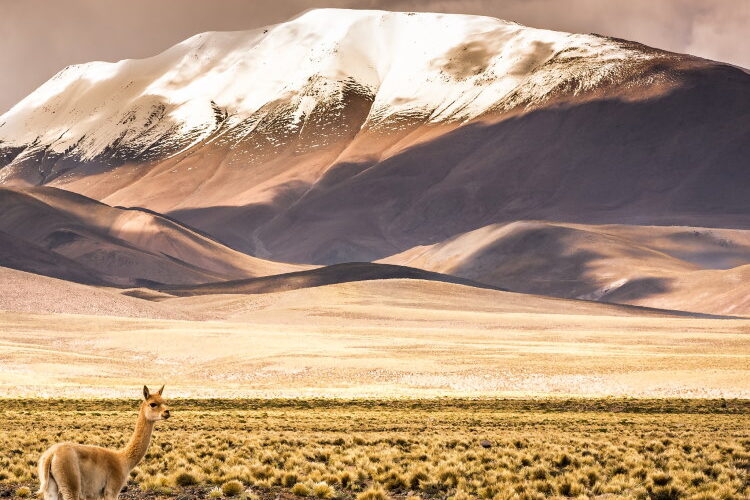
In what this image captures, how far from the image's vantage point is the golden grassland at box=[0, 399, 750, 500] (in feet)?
61.7

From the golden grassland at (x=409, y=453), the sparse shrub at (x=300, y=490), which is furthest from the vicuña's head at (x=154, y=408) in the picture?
the sparse shrub at (x=300, y=490)

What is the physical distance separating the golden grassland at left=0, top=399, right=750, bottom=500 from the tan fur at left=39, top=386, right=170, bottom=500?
466 centimetres

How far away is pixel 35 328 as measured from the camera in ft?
352

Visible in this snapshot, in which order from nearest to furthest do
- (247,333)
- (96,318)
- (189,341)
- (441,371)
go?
1. (441,371)
2. (189,341)
3. (247,333)
4. (96,318)

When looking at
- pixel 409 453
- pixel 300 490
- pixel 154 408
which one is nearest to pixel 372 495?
pixel 300 490

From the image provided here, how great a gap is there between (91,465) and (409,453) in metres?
11.2

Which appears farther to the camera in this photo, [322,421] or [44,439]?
[322,421]

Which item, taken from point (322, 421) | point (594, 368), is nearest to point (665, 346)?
point (594, 368)

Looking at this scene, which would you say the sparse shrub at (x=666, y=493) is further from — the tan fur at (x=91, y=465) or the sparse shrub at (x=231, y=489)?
the tan fur at (x=91, y=465)

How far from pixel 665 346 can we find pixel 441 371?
34.1m

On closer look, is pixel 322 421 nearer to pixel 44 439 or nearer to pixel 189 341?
pixel 44 439

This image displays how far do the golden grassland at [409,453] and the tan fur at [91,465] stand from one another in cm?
466

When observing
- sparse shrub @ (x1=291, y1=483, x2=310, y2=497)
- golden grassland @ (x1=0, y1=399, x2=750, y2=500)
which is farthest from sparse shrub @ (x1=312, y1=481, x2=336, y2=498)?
sparse shrub @ (x1=291, y1=483, x2=310, y2=497)

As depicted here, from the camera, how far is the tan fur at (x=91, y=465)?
12.6m
